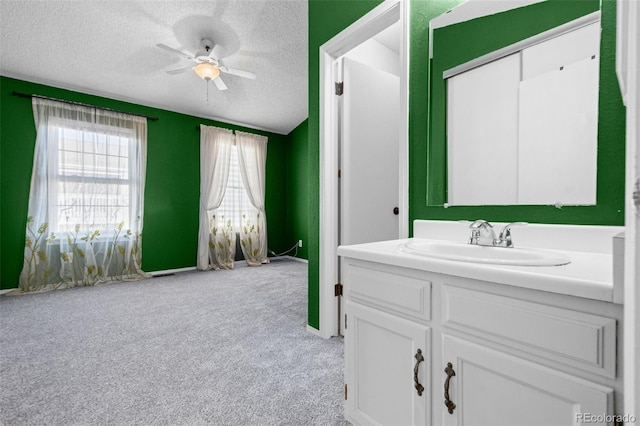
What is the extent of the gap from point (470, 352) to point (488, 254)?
440 millimetres

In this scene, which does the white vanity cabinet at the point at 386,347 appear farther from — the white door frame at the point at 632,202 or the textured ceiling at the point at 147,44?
the textured ceiling at the point at 147,44

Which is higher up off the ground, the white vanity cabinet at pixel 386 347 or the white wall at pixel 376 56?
the white wall at pixel 376 56

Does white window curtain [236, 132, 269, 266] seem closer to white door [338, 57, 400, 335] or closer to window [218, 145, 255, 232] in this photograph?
window [218, 145, 255, 232]

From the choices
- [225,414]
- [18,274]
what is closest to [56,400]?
[225,414]

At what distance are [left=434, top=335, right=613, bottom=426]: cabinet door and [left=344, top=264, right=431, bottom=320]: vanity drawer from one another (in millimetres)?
122

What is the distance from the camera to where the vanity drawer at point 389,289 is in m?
0.97

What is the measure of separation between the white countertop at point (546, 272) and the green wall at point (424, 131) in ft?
0.61

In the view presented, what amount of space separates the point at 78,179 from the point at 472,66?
4271 millimetres

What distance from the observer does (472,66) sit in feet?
4.70

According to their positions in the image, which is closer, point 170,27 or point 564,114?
point 564,114

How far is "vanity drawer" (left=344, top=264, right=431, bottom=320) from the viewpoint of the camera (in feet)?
3.19

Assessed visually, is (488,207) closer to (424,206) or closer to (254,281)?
(424,206)

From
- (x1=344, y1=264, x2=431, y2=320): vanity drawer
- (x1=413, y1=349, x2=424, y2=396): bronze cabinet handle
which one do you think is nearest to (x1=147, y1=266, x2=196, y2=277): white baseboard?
(x1=344, y1=264, x2=431, y2=320): vanity drawer

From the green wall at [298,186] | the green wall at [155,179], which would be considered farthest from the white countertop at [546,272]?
the green wall at [298,186]
